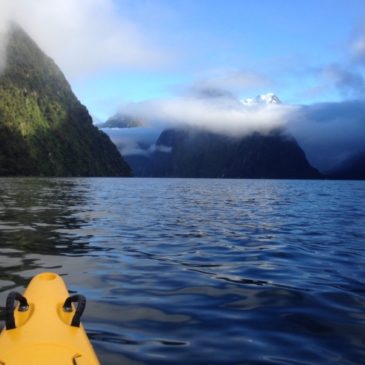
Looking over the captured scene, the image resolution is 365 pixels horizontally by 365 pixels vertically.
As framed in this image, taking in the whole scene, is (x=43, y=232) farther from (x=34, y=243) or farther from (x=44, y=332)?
(x=44, y=332)

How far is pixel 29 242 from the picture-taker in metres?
14.5

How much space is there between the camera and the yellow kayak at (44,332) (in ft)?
13.3

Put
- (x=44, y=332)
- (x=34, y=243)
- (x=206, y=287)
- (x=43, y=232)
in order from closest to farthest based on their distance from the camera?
1. (x=44, y=332)
2. (x=206, y=287)
3. (x=34, y=243)
4. (x=43, y=232)

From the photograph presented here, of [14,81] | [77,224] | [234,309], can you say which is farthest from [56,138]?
→ [234,309]

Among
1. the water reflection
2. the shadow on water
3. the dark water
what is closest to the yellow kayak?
the dark water

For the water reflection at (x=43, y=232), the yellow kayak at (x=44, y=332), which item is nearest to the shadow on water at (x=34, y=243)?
the water reflection at (x=43, y=232)

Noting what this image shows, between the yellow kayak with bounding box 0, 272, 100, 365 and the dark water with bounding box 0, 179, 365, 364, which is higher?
the yellow kayak with bounding box 0, 272, 100, 365

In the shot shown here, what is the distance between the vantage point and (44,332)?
183 inches

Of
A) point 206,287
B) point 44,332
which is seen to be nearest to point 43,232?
point 206,287

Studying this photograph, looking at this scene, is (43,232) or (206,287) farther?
(43,232)

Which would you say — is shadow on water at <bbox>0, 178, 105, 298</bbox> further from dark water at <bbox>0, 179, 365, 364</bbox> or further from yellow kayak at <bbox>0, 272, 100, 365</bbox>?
yellow kayak at <bbox>0, 272, 100, 365</bbox>

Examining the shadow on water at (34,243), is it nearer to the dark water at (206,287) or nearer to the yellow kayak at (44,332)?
the dark water at (206,287)

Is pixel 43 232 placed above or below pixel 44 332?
below

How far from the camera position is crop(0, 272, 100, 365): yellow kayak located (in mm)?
4047
